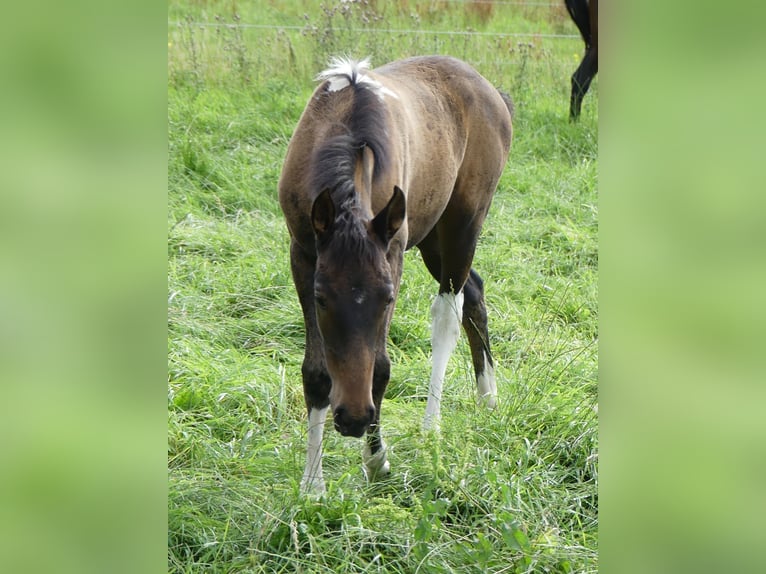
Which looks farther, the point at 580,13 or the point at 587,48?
the point at 587,48

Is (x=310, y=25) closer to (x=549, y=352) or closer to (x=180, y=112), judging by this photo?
(x=180, y=112)

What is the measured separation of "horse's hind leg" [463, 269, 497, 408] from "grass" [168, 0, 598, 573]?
0.33ft

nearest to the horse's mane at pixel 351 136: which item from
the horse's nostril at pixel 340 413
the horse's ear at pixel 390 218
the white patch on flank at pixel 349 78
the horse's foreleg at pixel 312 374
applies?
the white patch on flank at pixel 349 78

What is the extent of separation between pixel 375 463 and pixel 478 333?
1164 mm

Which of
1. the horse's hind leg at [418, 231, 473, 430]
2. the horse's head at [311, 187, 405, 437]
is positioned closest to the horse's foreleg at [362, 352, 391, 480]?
the horse's head at [311, 187, 405, 437]

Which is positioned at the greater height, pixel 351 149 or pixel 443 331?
pixel 351 149

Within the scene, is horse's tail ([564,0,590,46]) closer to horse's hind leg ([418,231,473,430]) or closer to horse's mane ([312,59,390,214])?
horse's hind leg ([418,231,473,430])

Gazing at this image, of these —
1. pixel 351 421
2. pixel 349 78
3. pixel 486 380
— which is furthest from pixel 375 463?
pixel 349 78

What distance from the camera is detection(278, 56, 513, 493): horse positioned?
94.5 inches

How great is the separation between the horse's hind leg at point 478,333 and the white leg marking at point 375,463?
3.11 ft

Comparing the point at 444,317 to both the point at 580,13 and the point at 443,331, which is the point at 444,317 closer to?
the point at 443,331

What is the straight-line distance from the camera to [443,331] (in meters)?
3.73
